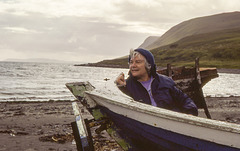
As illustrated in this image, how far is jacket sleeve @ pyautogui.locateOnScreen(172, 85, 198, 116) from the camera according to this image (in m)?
4.02

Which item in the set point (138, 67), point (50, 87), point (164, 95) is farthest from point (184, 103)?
point (50, 87)

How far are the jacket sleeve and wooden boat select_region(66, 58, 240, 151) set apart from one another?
1288 mm

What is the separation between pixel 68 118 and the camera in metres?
11.1

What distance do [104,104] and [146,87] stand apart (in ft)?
3.55

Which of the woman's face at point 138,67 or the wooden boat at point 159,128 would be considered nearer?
the wooden boat at point 159,128

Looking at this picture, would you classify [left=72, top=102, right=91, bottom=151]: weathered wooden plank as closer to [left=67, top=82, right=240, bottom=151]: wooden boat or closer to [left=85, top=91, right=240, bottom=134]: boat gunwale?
[left=67, top=82, right=240, bottom=151]: wooden boat

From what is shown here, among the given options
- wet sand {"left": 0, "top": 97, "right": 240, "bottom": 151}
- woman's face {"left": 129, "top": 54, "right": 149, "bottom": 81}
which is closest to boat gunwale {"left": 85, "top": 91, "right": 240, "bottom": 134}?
woman's face {"left": 129, "top": 54, "right": 149, "bottom": 81}

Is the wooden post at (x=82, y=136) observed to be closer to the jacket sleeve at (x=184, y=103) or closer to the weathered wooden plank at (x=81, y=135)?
the weathered wooden plank at (x=81, y=135)

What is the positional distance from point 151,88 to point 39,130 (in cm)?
633

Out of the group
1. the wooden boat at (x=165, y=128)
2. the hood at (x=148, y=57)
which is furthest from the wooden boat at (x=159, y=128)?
the hood at (x=148, y=57)

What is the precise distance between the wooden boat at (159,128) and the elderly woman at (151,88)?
0.70 meters

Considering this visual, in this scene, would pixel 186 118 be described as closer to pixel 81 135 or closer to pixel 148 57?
pixel 81 135

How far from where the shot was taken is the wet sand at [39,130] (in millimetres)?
6785

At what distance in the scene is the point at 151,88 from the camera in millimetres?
4016
